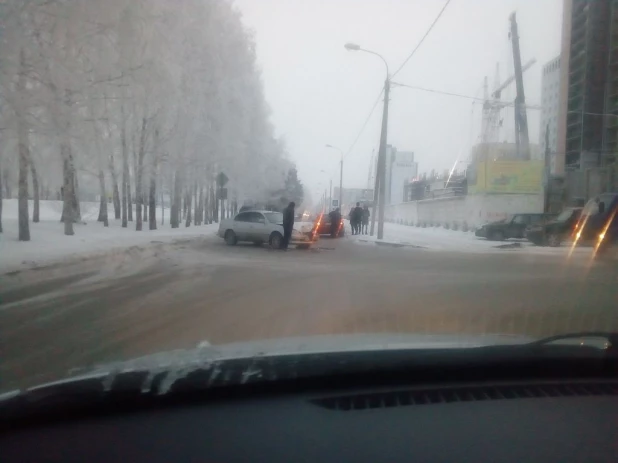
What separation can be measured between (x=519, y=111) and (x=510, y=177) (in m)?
6.67

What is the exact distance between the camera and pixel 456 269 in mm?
16031

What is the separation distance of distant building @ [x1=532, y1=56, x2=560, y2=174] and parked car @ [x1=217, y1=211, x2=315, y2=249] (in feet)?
116

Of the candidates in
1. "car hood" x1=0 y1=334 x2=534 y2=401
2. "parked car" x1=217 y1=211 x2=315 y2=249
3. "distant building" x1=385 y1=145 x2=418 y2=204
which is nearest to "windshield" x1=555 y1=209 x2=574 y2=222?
"parked car" x1=217 y1=211 x2=315 y2=249

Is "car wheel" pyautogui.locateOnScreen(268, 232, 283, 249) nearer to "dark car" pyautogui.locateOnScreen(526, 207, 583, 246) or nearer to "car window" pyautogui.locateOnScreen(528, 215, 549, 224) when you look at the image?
"dark car" pyautogui.locateOnScreen(526, 207, 583, 246)

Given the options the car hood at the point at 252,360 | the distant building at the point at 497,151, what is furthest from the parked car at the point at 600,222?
the distant building at the point at 497,151

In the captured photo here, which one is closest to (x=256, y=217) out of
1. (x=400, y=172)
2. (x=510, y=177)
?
(x=510, y=177)

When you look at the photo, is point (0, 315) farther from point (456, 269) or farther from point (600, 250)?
point (600, 250)

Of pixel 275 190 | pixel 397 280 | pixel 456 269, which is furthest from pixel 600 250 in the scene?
pixel 275 190

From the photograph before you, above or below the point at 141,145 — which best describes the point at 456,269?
below

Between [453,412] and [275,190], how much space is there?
196ft

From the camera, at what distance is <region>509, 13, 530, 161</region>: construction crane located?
44.0 m

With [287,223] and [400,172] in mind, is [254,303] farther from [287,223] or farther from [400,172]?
[400,172]

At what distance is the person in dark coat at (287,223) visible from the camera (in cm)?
2202

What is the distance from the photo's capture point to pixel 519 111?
45.2 meters
